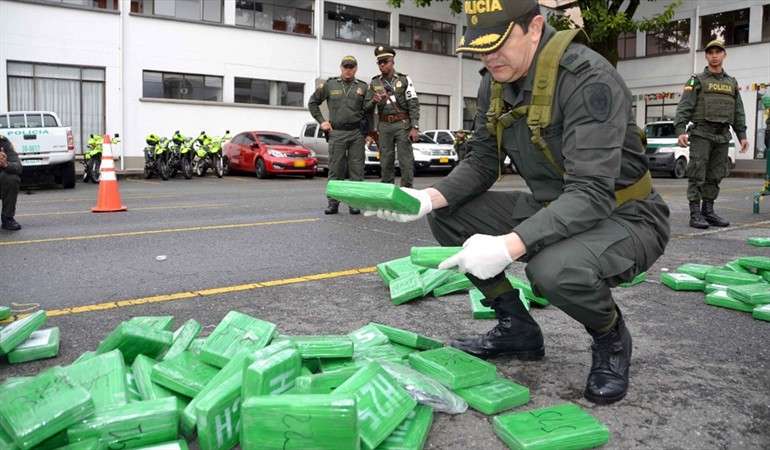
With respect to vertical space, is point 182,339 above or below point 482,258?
below

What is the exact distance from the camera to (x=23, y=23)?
68.4 feet

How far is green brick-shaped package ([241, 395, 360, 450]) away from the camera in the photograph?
2020mm

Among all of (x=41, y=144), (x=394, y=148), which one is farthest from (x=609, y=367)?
(x=41, y=144)

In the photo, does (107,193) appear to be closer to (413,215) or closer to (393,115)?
(393,115)

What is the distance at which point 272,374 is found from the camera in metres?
2.30

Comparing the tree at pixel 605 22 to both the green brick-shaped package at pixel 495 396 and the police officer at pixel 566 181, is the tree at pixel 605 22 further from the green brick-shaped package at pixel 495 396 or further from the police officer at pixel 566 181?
the green brick-shaped package at pixel 495 396

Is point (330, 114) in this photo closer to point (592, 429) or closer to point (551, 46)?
point (551, 46)

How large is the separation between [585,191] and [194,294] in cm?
282

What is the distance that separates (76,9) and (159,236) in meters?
17.6

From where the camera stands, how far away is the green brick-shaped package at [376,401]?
7.30 feet

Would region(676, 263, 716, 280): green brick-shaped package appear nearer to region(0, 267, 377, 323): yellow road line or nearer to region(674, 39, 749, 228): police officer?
region(0, 267, 377, 323): yellow road line

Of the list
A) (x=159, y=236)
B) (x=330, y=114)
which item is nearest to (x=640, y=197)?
(x=159, y=236)

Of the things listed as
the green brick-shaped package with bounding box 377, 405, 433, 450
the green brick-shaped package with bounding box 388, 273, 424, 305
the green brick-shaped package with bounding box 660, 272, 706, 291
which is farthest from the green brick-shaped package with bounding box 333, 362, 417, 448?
the green brick-shaped package with bounding box 660, 272, 706, 291

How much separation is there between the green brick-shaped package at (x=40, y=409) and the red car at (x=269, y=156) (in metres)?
17.8
